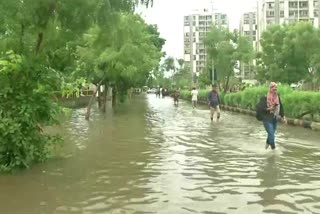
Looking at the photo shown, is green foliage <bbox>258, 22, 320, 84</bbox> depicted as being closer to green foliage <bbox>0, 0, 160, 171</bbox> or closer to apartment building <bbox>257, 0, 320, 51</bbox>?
green foliage <bbox>0, 0, 160, 171</bbox>

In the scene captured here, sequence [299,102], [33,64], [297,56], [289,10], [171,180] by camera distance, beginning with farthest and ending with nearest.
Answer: [289,10]
[297,56]
[299,102]
[33,64]
[171,180]

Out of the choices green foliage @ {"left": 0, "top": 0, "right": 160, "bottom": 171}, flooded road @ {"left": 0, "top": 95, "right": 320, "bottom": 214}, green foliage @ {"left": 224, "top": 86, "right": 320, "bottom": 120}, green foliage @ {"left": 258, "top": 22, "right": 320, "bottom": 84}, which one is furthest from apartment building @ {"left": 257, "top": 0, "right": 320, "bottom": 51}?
green foliage @ {"left": 0, "top": 0, "right": 160, "bottom": 171}

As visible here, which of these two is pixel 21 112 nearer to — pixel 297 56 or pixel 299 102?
pixel 299 102

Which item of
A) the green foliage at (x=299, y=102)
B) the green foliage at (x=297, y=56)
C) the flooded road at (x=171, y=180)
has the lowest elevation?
the flooded road at (x=171, y=180)

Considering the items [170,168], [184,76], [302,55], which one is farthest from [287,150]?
[184,76]

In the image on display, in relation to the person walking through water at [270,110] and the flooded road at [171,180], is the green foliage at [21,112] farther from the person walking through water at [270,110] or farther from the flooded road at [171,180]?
the person walking through water at [270,110]

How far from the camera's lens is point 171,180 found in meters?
8.80

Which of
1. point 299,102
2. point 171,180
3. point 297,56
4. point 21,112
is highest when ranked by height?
point 297,56

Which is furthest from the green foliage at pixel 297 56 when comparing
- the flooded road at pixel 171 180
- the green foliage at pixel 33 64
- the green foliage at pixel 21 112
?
the green foliage at pixel 21 112

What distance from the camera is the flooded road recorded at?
22.6ft

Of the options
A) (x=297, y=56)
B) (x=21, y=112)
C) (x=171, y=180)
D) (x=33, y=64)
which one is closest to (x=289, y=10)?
(x=297, y=56)

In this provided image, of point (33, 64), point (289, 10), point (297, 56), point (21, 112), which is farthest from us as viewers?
point (289, 10)

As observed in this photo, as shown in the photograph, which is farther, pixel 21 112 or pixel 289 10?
pixel 289 10

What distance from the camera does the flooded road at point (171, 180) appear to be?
6.89m
